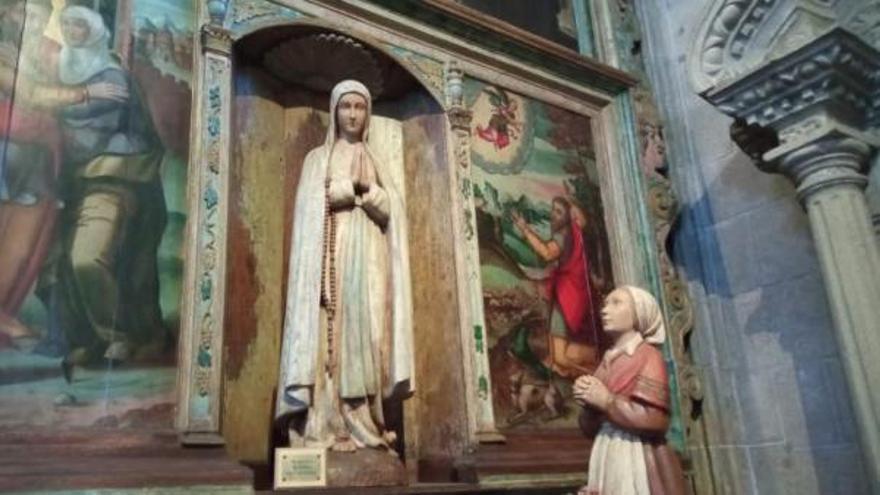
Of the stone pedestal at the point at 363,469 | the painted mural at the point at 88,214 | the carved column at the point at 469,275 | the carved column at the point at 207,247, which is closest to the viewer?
the painted mural at the point at 88,214

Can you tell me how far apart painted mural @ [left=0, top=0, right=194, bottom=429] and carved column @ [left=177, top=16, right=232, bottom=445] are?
0.17ft

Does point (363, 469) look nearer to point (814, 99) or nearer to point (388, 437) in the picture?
point (388, 437)

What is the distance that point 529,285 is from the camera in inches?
164

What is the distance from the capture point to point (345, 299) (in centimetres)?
340

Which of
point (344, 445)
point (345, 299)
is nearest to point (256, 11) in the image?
point (345, 299)

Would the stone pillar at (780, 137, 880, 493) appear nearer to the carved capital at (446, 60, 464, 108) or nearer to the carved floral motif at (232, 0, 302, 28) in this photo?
the carved capital at (446, 60, 464, 108)

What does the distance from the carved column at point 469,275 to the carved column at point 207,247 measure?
1227mm

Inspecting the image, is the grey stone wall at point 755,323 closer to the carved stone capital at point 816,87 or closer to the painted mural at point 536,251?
the carved stone capital at point 816,87

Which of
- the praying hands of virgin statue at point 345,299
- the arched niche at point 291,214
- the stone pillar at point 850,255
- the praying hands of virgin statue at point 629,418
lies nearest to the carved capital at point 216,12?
the arched niche at point 291,214

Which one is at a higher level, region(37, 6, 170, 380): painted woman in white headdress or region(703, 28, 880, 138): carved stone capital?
region(703, 28, 880, 138): carved stone capital

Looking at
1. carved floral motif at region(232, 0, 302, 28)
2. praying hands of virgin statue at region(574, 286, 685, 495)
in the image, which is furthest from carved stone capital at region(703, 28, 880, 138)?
carved floral motif at region(232, 0, 302, 28)

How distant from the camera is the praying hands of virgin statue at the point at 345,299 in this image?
3.18 m

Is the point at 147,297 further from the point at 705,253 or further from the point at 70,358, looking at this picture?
the point at 705,253

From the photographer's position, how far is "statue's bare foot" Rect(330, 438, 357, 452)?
3.10 meters
